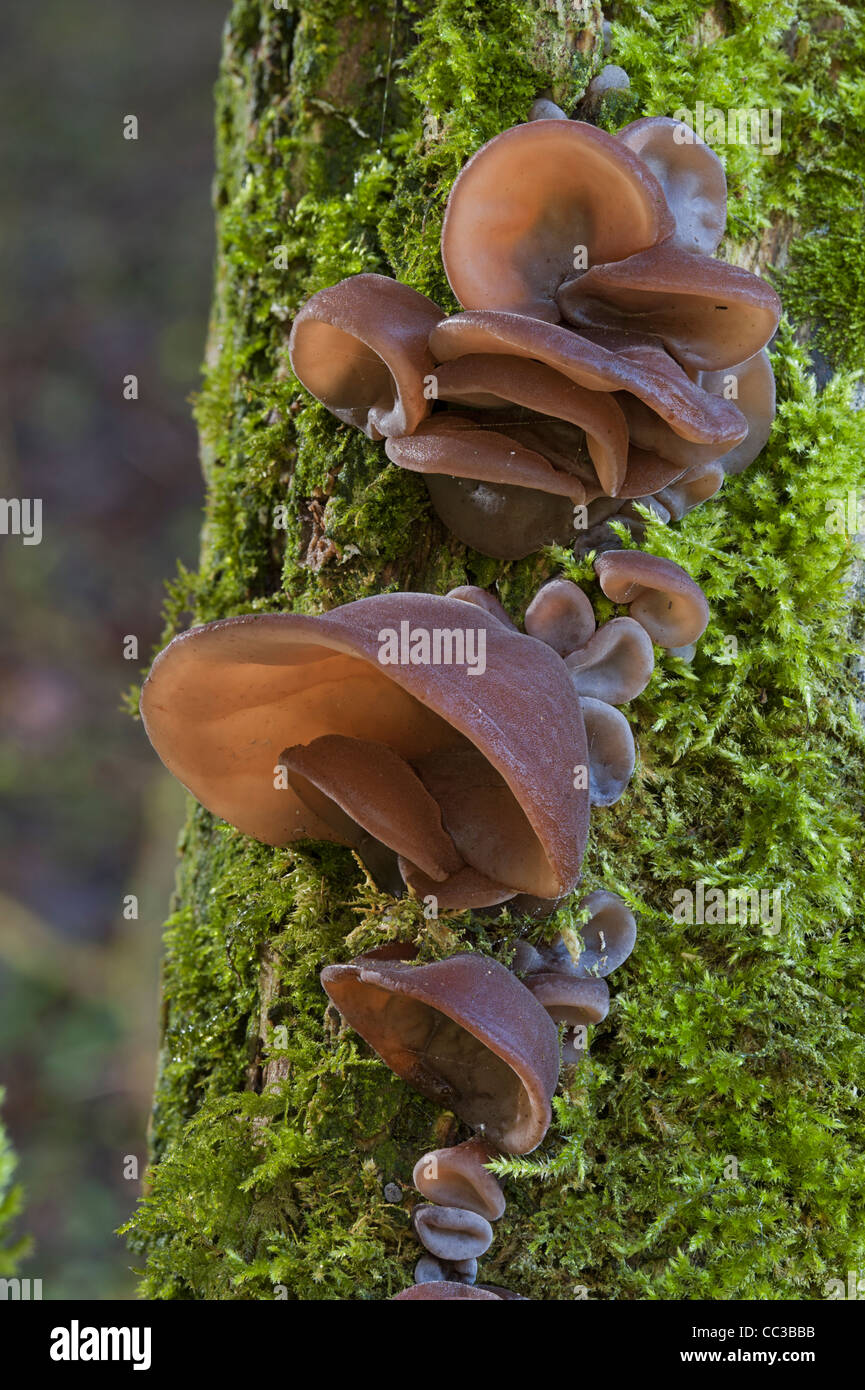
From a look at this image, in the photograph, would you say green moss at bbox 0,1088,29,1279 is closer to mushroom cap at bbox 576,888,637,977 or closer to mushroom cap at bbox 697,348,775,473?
mushroom cap at bbox 576,888,637,977

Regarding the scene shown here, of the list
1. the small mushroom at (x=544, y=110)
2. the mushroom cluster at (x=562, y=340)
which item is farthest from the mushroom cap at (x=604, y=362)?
the small mushroom at (x=544, y=110)

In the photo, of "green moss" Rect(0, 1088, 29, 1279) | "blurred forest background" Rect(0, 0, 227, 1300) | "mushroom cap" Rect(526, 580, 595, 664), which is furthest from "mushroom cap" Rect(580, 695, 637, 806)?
"blurred forest background" Rect(0, 0, 227, 1300)

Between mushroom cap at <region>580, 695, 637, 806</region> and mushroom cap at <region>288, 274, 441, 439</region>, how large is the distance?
638mm

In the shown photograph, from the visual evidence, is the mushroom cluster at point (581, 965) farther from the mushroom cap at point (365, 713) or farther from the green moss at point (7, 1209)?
the green moss at point (7, 1209)

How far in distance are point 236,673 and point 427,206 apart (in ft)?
3.98

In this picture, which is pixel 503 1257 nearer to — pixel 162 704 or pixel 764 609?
pixel 162 704

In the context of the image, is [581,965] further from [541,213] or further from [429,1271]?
[541,213]

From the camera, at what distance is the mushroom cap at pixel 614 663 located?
198cm

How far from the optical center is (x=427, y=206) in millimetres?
2299

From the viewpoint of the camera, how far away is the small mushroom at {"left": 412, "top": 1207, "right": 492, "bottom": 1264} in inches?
67.6

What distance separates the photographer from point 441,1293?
5.48 ft

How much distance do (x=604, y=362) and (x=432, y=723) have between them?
0.65 m

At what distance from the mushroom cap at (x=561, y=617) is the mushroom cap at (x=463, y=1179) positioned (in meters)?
0.89

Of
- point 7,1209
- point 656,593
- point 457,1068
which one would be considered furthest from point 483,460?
point 7,1209
